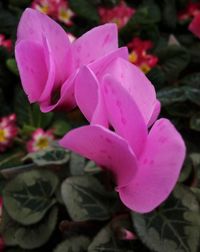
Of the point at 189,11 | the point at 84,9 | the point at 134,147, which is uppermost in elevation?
the point at 134,147

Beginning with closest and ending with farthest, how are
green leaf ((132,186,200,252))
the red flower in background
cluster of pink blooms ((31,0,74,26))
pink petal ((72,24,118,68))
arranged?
pink petal ((72,24,118,68)), green leaf ((132,186,200,252)), the red flower in background, cluster of pink blooms ((31,0,74,26))

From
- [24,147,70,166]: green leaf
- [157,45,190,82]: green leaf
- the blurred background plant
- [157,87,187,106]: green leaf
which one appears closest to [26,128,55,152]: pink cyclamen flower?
the blurred background plant

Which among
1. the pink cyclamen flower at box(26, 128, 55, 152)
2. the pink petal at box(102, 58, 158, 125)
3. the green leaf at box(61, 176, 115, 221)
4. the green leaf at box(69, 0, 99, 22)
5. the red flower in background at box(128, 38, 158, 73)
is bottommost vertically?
the pink cyclamen flower at box(26, 128, 55, 152)

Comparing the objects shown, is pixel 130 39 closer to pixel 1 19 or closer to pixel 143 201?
pixel 1 19

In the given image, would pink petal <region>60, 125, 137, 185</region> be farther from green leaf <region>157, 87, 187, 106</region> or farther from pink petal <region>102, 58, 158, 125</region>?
green leaf <region>157, 87, 187, 106</region>

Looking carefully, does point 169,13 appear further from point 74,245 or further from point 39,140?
point 74,245

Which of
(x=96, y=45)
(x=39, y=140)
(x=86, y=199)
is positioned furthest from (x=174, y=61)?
(x=96, y=45)
